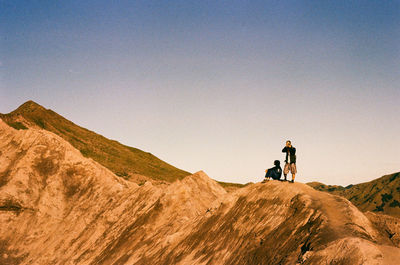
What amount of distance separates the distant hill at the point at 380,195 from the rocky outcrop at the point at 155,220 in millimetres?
52834

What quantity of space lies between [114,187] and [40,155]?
11.6 meters

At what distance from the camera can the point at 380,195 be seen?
85.7 meters

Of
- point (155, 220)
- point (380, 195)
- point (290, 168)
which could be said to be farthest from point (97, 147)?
point (290, 168)

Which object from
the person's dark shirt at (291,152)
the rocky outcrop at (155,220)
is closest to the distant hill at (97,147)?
the rocky outcrop at (155,220)

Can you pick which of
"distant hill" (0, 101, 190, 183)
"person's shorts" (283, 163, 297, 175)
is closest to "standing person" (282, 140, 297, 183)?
"person's shorts" (283, 163, 297, 175)

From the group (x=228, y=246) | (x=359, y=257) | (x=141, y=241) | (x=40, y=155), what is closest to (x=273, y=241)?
(x=228, y=246)

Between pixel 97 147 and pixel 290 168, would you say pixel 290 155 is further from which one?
pixel 97 147

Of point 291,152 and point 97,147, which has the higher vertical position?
point 97,147

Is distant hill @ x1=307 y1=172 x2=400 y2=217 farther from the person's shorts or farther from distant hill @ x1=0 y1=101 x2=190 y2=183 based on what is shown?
the person's shorts

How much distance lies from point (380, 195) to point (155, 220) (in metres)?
71.1

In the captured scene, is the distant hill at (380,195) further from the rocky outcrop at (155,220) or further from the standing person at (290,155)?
the standing person at (290,155)

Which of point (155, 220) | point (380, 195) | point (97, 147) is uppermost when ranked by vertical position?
point (97, 147)

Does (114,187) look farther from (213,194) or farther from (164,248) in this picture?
(164,248)

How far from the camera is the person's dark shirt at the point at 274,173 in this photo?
75.9 feet
